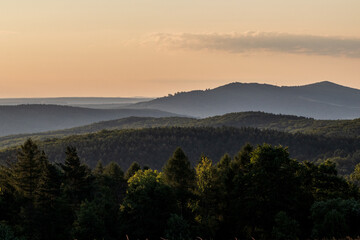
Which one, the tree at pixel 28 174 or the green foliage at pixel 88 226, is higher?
the tree at pixel 28 174

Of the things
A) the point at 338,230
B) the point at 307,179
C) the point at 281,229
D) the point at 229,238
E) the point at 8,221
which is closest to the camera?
the point at 338,230

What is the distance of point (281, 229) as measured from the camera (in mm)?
58250

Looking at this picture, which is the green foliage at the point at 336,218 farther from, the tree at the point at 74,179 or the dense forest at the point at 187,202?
the tree at the point at 74,179

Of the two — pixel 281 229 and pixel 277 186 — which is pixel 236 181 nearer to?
pixel 277 186

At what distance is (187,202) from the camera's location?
245ft

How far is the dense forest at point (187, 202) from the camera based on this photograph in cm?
6012

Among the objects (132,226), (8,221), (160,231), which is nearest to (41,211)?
(8,221)

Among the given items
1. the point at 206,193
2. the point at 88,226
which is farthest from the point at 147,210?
the point at 206,193

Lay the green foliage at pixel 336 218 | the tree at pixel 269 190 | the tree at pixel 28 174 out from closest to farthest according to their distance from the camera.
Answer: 1. the green foliage at pixel 336 218
2. the tree at pixel 269 190
3. the tree at pixel 28 174

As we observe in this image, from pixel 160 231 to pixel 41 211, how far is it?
19.9 m

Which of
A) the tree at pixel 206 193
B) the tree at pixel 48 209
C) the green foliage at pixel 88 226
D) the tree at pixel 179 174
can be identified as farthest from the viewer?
the tree at pixel 179 174

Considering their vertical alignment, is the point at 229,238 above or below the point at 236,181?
below

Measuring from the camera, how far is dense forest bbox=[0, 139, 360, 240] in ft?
197

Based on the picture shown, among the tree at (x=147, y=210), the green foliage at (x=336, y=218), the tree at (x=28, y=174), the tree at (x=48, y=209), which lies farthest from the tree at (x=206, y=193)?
the tree at (x=28, y=174)
